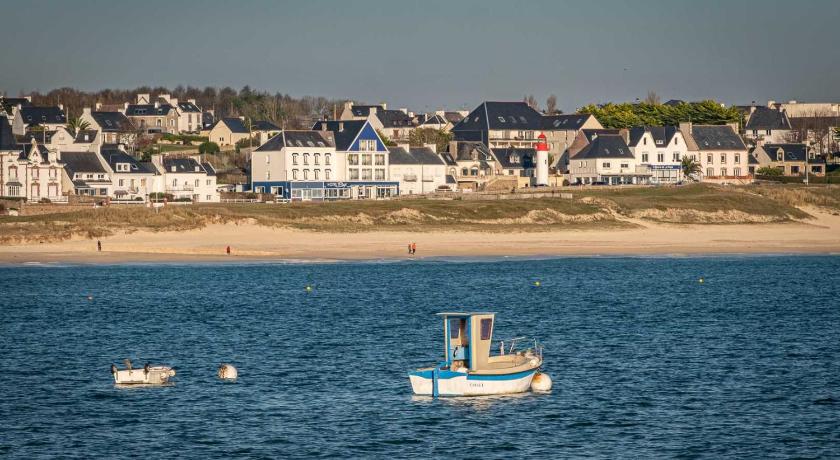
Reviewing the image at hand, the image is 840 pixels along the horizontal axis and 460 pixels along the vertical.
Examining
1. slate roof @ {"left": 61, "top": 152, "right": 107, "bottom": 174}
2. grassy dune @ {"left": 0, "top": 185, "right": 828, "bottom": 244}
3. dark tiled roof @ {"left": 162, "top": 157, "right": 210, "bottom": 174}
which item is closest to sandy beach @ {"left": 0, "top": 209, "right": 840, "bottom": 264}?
grassy dune @ {"left": 0, "top": 185, "right": 828, "bottom": 244}

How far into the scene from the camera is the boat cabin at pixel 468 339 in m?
40.7

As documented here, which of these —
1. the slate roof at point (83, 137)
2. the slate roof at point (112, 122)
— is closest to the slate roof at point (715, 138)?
the slate roof at point (83, 137)

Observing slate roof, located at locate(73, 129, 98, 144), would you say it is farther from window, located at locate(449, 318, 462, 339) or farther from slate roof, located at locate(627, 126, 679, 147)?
window, located at locate(449, 318, 462, 339)

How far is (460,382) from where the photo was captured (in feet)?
134

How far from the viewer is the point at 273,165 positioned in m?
140

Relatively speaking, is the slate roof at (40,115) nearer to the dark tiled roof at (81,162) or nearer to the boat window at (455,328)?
the dark tiled roof at (81,162)

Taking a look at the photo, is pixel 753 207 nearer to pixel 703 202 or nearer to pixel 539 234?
pixel 703 202

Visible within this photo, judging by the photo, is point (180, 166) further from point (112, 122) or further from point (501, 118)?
point (501, 118)

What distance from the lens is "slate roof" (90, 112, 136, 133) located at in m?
183

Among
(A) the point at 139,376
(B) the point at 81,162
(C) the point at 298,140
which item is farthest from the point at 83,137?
(A) the point at 139,376

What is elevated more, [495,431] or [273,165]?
[273,165]

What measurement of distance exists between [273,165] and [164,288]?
66.3 m

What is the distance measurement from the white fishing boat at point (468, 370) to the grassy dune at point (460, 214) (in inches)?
2302

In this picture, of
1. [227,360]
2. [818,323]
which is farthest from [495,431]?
[818,323]
